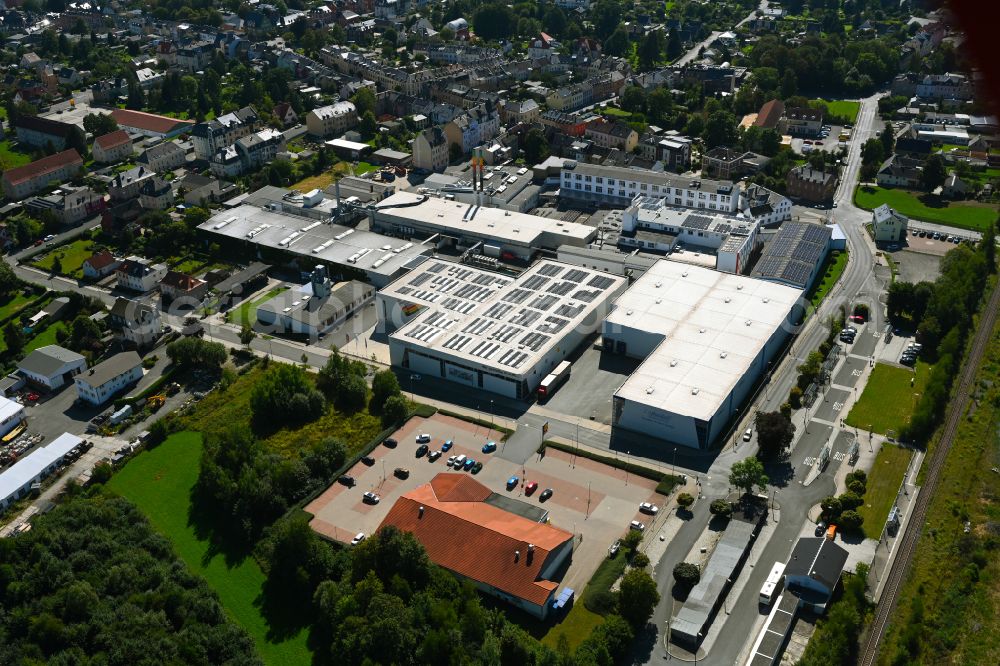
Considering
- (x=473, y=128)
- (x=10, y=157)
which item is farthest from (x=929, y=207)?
(x=10, y=157)

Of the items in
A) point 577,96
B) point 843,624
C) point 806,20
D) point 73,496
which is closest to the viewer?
point 843,624

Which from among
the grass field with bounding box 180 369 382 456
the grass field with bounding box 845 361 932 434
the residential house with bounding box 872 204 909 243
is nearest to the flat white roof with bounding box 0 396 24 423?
the grass field with bounding box 180 369 382 456

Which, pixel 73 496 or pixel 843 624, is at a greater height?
pixel 843 624

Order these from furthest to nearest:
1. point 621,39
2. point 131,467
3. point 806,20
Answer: point 806,20, point 621,39, point 131,467

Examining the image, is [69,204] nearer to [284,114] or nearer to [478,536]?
[284,114]

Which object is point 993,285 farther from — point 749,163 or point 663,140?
point 663,140

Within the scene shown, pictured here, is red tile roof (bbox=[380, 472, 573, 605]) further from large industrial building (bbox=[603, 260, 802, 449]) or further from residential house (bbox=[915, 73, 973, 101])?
residential house (bbox=[915, 73, 973, 101])

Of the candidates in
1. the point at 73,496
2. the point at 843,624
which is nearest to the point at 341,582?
the point at 73,496

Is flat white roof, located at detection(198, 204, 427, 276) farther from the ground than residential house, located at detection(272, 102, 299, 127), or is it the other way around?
flat white roof, located at detection(198, 204, 427, 276)
